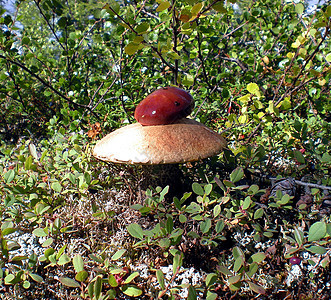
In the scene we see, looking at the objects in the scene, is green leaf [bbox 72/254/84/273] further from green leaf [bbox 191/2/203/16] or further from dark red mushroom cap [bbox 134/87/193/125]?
green leaf [bbox 191/2/203/16]

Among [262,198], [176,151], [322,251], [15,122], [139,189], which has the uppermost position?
[176,151]

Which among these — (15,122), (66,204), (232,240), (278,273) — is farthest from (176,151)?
(15,122)

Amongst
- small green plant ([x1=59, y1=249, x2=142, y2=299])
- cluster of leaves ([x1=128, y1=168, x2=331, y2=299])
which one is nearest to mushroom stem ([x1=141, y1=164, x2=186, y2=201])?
cluster of leaves ([x1=128, y1=168, x2=331, y2=299])

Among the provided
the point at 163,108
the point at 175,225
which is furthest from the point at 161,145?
the point at 175,225

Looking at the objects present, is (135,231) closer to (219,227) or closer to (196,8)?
(219,227)

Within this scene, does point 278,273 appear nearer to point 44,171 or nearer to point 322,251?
point 322,251

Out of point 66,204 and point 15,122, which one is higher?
point 66,204

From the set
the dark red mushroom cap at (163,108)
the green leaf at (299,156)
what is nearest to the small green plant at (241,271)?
the green leaf at (299,156)

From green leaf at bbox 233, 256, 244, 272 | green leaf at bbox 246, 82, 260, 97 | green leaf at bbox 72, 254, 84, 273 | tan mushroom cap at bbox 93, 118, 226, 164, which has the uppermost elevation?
green leaf at bbox 246, 82, 260, 97
